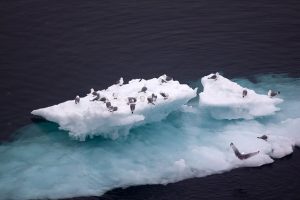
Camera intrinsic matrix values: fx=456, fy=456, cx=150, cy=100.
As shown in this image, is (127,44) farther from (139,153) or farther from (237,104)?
(139,153)

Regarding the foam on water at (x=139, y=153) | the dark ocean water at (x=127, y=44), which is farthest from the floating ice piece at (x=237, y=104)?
the dark ocean water at (x=127, y=44)

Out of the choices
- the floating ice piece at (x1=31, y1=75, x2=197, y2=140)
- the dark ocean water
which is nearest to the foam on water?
the floating ice piece at (x1=31, y1=75, x2=197, y2=140)

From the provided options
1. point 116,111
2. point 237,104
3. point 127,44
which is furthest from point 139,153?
point 127,44

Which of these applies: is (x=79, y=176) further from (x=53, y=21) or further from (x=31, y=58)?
(x=53, y=21)

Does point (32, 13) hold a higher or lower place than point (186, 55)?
higher

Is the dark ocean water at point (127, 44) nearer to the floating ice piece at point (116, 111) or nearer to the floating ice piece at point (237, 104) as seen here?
the floating ice piece at point (237, 104)

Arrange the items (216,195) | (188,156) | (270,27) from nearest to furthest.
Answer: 1. (216,195)
2. (188,156)
3. (270,27)

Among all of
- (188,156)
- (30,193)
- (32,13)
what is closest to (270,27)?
(188,156)
